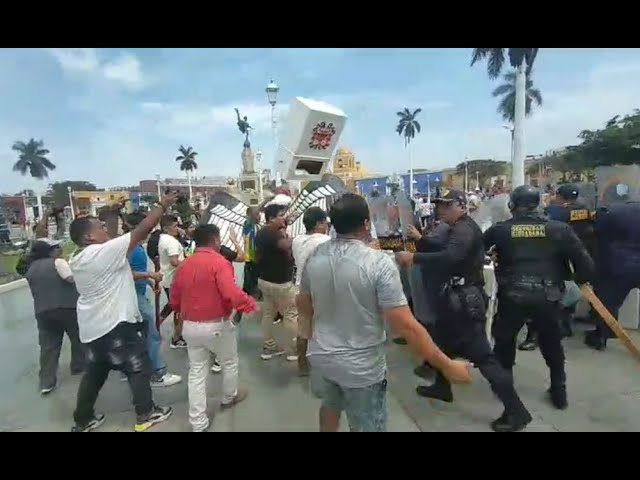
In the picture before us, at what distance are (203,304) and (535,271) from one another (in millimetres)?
2325

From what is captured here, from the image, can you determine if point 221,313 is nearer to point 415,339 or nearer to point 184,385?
point 184,385

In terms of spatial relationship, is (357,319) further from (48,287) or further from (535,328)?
(48,287)

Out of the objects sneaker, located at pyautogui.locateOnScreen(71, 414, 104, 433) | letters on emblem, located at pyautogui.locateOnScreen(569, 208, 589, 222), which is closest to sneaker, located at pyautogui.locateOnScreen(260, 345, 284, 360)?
sneaker, located at pyautogui.locateOnScreen(71, 414, 104, 433)

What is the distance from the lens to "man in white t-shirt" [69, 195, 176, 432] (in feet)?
9.23

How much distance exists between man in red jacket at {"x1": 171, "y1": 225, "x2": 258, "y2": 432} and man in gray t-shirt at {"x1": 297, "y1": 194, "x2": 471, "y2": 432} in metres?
0.96

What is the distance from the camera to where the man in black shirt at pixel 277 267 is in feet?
13.1

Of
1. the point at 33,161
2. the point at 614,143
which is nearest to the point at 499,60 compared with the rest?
the point at 614,143

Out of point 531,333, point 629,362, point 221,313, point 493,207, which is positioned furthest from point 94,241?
point 629,362

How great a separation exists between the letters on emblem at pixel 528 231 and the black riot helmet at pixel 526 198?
15cm

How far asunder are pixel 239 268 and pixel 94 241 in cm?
652

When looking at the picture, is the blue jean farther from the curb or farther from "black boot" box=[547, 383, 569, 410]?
the curb

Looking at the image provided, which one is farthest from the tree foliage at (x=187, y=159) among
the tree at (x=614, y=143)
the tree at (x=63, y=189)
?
the tree at (x=614, y=143)

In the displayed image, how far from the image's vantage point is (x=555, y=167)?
3666 centimetres

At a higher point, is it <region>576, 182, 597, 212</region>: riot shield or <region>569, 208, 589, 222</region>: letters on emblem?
<region>576, 182, 597, 212</region>: riot shield
